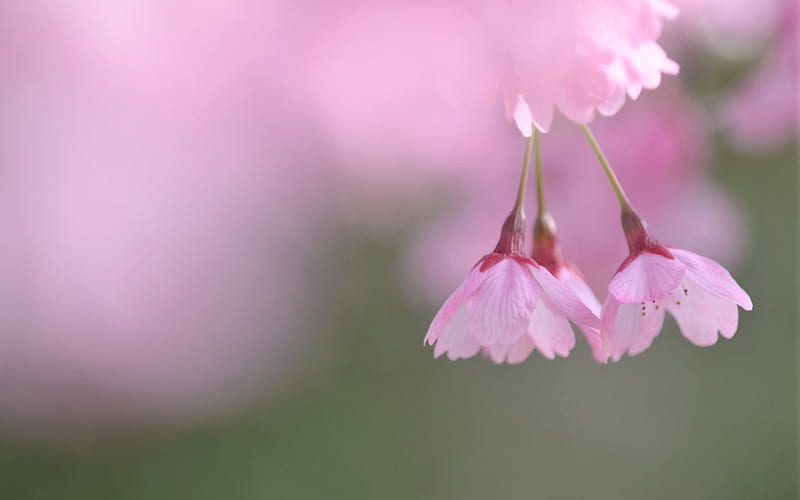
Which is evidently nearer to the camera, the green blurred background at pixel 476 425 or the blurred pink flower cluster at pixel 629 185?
the blurred pink flower cluster at pixel 629 185

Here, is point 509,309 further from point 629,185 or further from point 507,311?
→ point 629,185

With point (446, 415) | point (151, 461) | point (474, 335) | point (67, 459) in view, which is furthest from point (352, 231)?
point (474, 335)

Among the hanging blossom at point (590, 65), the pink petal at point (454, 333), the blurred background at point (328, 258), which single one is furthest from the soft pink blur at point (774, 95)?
the pink petal at point (454, 333)

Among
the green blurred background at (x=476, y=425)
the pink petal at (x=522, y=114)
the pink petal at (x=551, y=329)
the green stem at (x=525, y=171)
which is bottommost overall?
the green blurred background at (x=476, y=425)

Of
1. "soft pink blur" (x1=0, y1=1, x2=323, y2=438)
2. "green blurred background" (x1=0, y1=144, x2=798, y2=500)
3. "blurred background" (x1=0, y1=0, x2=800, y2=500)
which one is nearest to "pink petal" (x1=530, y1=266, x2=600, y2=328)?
"blurred background" (x1=0, y1=0, x2=800, y2=500)

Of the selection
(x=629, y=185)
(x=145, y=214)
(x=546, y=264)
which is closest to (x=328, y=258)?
(x=145, y=214)

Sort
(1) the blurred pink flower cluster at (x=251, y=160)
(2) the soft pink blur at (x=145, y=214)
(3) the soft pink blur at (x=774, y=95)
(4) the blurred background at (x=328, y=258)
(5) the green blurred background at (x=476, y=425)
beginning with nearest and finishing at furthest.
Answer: (1) the blurred pink flower cluster at (x=251, y=160) → (3) the soft pink blur at (x=774, y=95) → (4) the blurred background at (x=328, y=258) → (2) the soft pink blur at (x=145, y=214) → (5) the green blurred background at (x=476, y=425)

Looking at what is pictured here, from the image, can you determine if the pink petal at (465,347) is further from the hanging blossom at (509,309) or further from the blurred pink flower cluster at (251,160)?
the blurred pink flower cluster at (251,160)

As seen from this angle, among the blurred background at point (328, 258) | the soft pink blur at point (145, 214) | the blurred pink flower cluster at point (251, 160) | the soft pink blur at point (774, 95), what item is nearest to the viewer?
the blurred pink flower cluster at point (251, 160)
